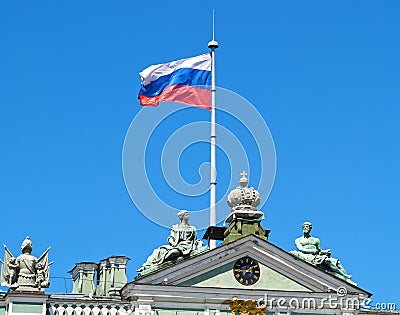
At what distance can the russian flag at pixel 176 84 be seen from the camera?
6744 cm

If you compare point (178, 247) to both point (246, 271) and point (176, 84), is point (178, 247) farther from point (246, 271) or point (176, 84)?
point (176, 84)

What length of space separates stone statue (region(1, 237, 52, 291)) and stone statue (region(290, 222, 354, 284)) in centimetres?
1067

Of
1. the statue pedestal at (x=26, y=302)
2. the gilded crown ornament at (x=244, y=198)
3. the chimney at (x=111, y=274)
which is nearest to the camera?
the statue pedestal at (x=26, y=302)

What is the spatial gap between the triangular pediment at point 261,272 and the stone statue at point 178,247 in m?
1.07

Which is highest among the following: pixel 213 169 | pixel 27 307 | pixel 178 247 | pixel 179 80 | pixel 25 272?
pixel 179 80

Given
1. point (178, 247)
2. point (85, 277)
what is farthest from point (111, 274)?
point (178, 247)

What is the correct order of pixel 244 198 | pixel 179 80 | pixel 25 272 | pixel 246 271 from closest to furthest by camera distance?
pixel 25 272 → pixel 246 271 → pixel 244 198 → pixel 179 80

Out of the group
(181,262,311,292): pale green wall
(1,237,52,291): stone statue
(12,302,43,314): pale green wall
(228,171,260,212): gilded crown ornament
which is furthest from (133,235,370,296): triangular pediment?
(12,302,43,314): pale green wall

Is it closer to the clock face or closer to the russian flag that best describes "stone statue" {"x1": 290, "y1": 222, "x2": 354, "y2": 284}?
the clock face

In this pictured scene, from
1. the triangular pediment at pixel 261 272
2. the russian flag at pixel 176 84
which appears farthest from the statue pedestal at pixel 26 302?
the russian flag at pixel 176 84

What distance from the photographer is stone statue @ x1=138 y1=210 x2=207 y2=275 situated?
6138cm

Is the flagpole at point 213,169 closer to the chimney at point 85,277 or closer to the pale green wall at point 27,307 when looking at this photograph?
the chimney at point 85,277

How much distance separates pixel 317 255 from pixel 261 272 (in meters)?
2.92

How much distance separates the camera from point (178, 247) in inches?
2425
